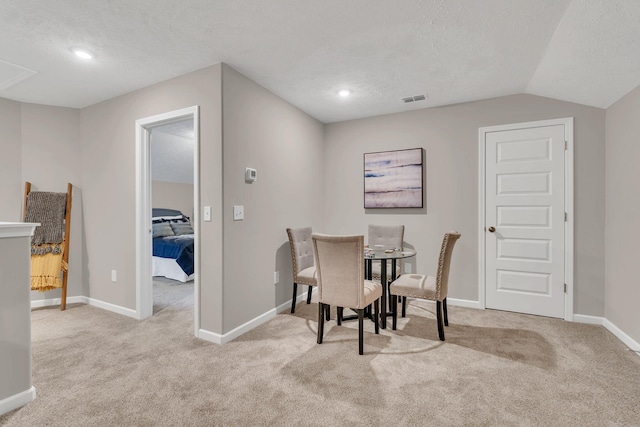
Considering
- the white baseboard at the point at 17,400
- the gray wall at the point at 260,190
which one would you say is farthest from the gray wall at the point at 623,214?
the white baseboard at the point at 17,400

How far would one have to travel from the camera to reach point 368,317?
2.96 m

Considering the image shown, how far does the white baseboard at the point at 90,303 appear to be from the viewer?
312cm

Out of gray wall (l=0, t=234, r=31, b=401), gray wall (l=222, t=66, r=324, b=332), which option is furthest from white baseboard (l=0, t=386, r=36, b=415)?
gray wall (l=222, t=66, r=324, b=332)

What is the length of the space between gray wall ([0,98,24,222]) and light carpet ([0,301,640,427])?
1.47m

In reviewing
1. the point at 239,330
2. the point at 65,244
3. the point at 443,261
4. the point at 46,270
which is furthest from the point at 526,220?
the point at 46,270

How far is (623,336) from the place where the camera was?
247 centimetres

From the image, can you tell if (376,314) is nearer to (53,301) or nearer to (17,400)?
(17,400)

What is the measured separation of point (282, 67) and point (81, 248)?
3180 mm

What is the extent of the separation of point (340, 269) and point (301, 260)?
1.05m

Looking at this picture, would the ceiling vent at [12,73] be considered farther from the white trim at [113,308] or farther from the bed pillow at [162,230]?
the bed pillow at [162,230]

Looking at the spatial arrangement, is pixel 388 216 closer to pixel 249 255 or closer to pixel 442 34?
pixel 249 255

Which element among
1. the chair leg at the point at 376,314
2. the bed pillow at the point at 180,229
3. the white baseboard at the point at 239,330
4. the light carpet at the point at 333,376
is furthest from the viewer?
the bed pillow at the point at 180,229

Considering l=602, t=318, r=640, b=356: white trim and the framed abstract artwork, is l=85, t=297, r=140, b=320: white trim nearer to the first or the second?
the framed abstract artwork

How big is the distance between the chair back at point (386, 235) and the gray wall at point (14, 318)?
9.58 feet
